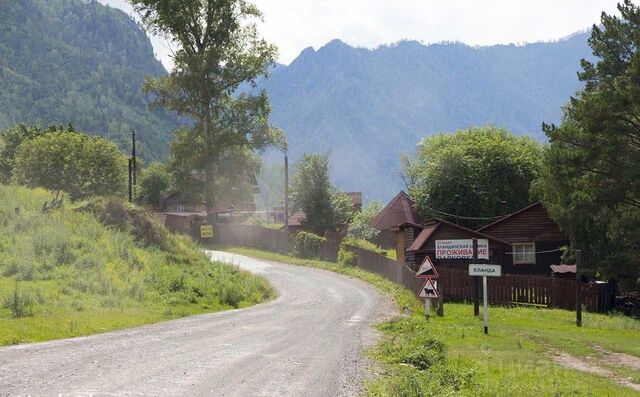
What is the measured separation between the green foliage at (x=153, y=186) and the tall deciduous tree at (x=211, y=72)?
54.4 m

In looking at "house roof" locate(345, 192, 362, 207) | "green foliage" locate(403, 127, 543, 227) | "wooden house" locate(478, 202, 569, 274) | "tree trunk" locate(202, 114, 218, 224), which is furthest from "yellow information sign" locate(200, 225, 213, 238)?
"house roof" locate(345, 192, 362, 207)

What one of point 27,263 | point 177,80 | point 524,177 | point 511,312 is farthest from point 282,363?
point 524,177

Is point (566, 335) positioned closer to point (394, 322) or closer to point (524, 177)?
point (394, 322)

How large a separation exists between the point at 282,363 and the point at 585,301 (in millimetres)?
Answer: 28972

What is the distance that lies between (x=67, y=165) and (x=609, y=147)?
70848 millimetres

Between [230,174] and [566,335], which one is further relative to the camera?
[230,174]

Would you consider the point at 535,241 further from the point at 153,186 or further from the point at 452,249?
the point at 153,186

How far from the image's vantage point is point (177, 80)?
6044 centimetres

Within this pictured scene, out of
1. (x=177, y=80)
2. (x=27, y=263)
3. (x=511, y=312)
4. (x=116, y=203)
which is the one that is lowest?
(x=511, y=312)

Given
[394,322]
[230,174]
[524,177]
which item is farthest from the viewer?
[524,177]

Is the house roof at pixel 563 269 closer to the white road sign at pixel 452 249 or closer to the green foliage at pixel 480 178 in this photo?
the white road sign at pixel 452 249

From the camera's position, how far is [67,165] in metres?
89.2

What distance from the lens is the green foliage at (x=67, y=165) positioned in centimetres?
8919

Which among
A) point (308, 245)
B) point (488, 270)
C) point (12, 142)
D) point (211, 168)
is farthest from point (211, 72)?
point (12, 142)
